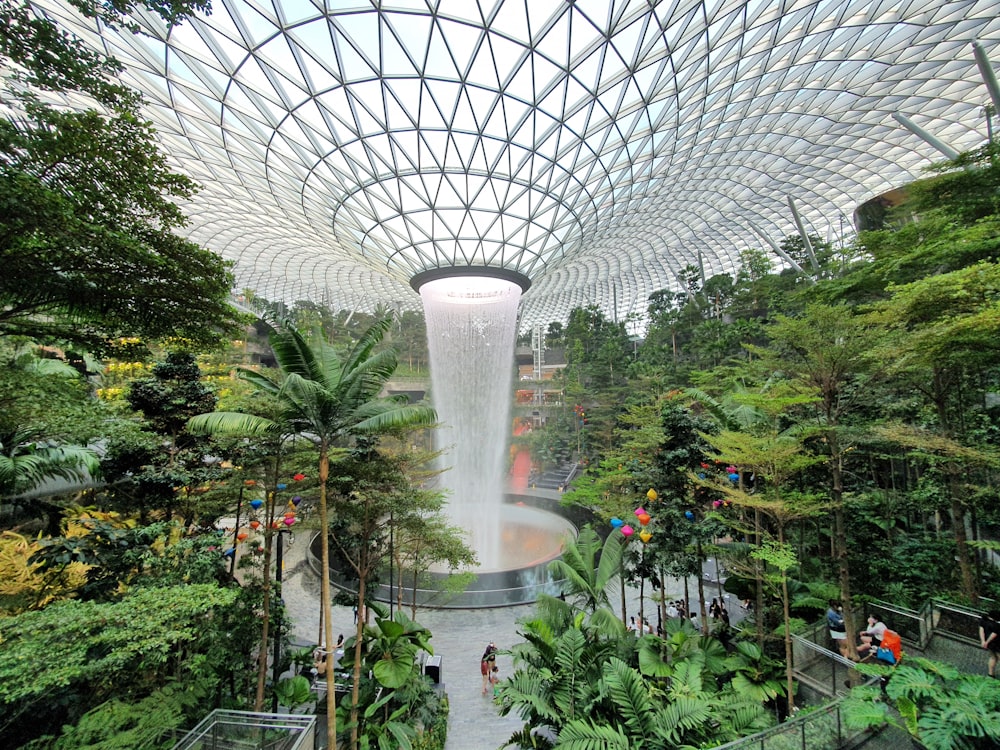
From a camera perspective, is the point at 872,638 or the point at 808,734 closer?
the point at 808,734

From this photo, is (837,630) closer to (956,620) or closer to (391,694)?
(956,620)

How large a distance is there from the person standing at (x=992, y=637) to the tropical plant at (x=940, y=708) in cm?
149

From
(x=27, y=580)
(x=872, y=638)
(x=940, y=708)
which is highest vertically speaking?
(x=27, y=580)

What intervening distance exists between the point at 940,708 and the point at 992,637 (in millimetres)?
2618

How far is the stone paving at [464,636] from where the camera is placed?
1156cm

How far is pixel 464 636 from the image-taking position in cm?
1655

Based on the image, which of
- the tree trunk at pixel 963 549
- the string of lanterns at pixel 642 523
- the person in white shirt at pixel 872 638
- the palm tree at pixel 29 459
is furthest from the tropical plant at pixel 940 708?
the palm tree at pixel 29 459

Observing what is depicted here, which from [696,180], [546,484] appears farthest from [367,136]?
[546,484]

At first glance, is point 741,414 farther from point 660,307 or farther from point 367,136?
point 660,307

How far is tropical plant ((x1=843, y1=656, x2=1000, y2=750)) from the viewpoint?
5727 millimetres

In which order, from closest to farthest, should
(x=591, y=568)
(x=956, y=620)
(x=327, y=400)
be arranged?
(x=327, y=400) < (x=956, y=620) < (x=591, y=568)

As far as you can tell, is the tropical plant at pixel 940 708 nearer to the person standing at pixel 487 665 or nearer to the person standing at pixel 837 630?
the person standing at pixel 837 630

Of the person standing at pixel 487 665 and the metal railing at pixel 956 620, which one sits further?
the person standing at pixel 487 665

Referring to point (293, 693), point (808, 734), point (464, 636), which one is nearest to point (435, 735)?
point (293, 693)
